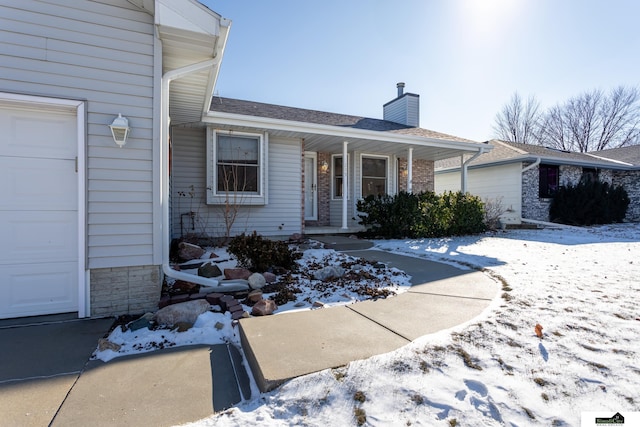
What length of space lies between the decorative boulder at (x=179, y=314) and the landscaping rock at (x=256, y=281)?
76cm

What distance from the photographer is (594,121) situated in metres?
25.0

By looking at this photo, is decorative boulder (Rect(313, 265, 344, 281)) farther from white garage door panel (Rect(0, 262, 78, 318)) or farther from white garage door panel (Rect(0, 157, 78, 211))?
white garage door panel (Rect(0, 157, 78, 211))

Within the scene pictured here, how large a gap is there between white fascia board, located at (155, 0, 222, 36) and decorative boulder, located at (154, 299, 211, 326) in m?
2.74

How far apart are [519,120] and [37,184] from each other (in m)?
32.3

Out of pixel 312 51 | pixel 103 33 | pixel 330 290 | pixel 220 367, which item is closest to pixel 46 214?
pixel 103 33

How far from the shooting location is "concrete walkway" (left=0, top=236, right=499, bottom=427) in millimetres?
1612

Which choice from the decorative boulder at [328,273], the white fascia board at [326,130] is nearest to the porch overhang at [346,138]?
the white fascia board at [326,130]

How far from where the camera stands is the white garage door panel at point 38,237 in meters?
2.84

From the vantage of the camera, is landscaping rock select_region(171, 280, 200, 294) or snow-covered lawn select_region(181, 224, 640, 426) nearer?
snow-covered lawn select_region(181, 224, 640, 426)

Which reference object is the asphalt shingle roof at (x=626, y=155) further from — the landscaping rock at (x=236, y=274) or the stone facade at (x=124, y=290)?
the stone facade at (x=124, y=290)

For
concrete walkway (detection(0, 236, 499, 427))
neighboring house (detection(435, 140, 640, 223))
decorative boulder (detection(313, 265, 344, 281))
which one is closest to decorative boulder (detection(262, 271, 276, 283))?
decorative boulder (detection(313, 265, 344, 281))

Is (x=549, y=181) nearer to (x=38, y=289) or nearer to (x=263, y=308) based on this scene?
(x=263, y=308)

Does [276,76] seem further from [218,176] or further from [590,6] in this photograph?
[590,6]
